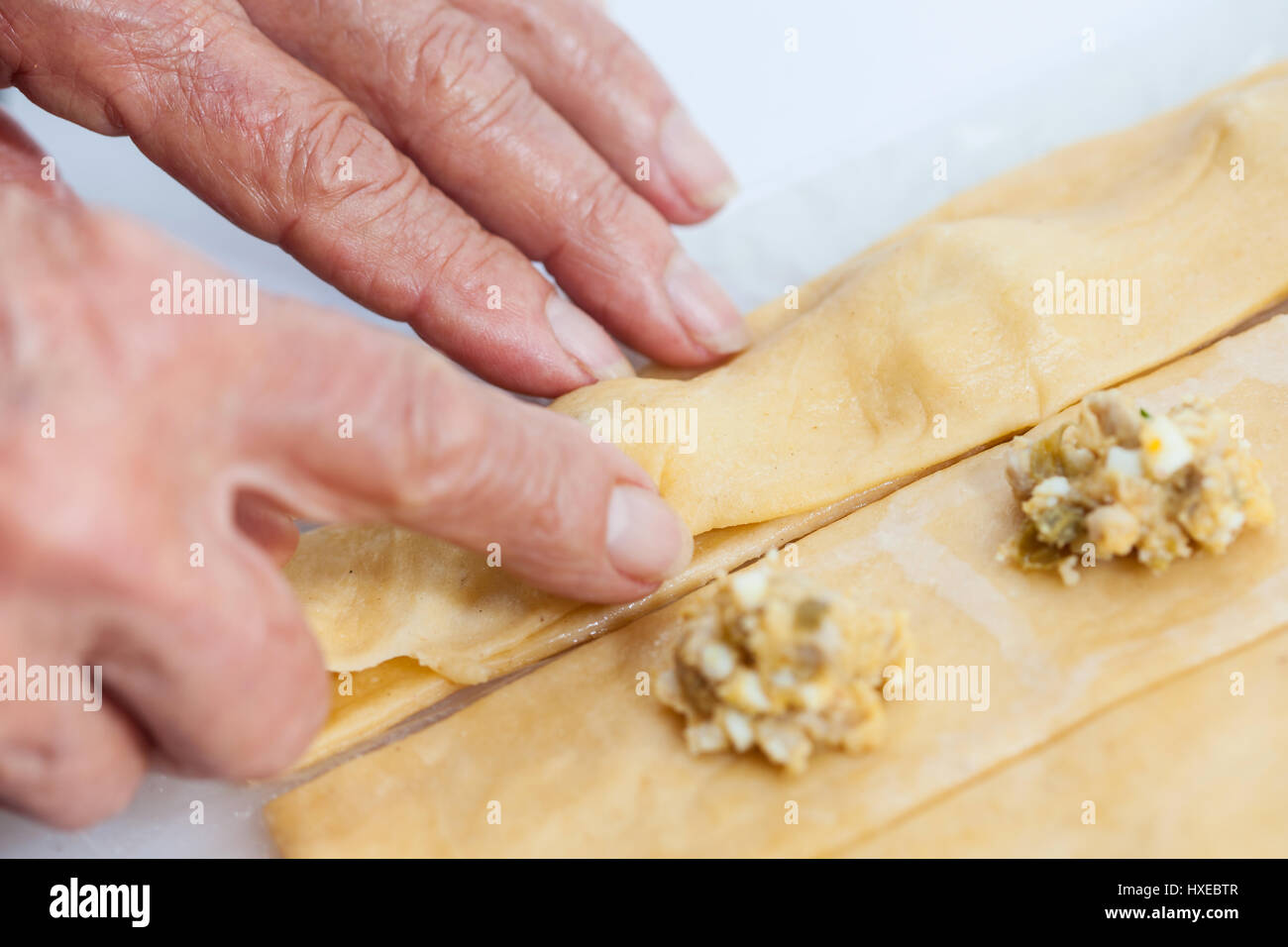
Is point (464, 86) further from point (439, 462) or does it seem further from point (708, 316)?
point (439, 462)

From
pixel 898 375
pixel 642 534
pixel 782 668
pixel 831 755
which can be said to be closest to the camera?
pixel 782 668

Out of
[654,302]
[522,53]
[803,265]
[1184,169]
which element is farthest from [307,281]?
[1184,169]

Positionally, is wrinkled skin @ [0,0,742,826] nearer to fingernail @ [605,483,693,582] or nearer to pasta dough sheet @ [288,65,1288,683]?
fingernail @ [605,483,693,582]

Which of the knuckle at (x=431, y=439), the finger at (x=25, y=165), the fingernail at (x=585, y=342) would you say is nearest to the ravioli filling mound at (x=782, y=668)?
the knuckle at (x=431, y=439)

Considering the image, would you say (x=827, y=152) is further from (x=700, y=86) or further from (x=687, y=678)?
(x=687, y=678)

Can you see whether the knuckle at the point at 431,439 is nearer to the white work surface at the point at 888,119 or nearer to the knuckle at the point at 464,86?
the knuckle at the point at 464,86

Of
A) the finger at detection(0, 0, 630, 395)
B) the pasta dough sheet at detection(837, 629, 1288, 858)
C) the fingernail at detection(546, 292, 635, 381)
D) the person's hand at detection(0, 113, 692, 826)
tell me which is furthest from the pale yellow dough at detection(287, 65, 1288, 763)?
the pasta dough sheet at detection(837, 629, 1288, 858)

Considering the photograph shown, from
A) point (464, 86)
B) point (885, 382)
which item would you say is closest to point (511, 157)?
point (464, 86)
